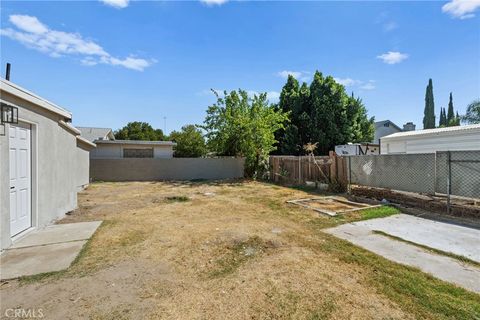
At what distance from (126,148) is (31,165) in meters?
16.0

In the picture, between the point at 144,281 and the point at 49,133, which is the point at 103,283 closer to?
the point at 144,281

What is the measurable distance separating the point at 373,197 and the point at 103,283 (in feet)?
26.7

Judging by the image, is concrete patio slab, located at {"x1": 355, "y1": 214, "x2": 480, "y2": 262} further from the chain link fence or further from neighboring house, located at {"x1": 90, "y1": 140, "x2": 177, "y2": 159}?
neighboring house, located at {"x1": 90, "y1": 140, "x2": 177, "y2": 159}

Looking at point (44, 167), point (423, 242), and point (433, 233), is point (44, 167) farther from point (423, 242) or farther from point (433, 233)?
point (433, 233)

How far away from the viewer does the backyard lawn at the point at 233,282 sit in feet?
8.16

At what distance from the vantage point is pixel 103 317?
2373mm

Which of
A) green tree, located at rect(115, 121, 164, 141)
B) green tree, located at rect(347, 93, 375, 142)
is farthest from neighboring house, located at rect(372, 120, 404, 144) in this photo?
green tree, located at rect(115, 121, 164, 141)

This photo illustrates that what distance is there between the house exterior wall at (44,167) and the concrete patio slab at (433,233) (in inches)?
262

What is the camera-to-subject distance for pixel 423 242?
4480 millimetres

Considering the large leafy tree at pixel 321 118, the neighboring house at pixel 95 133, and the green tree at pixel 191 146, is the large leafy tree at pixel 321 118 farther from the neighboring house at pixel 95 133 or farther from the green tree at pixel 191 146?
the neighboring house at pixel 95 133

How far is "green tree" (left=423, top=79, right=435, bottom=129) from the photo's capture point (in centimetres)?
4138

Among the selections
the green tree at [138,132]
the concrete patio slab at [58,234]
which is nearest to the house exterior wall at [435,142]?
the concrete patio slab at [58,234]

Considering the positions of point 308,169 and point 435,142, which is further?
point 308,169

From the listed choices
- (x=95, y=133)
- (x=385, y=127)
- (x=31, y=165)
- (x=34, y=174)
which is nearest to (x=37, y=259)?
(x=34, y=174)
